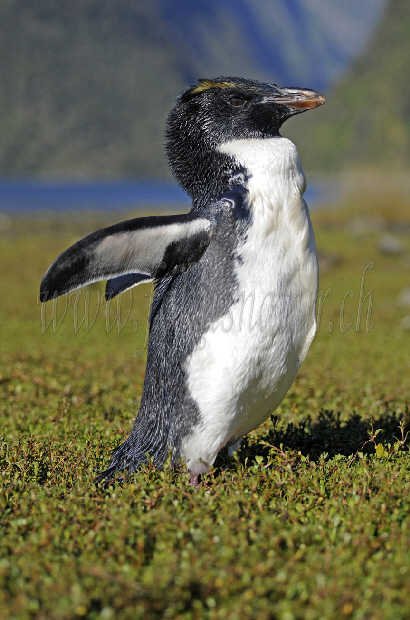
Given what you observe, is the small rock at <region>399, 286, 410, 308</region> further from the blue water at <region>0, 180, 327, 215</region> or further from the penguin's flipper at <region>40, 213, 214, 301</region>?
the blue water at <region>0, 180, 327, 215</region>

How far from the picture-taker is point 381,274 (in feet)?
59.5

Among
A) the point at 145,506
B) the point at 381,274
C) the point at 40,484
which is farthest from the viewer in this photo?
the point at 381,274

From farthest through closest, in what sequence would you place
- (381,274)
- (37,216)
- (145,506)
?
(37,216) < (381,274) < (145,506)

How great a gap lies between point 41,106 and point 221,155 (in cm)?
18636

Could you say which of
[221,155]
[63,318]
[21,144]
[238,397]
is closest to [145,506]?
[238,397]

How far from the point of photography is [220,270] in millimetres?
3387

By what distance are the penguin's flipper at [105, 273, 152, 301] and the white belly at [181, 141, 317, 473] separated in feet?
1.82

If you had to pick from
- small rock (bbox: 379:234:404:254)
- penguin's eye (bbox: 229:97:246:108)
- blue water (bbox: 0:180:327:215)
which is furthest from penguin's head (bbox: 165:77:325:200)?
blue water (bbox: 0:180:327:215)

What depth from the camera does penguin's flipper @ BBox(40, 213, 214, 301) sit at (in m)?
3.24

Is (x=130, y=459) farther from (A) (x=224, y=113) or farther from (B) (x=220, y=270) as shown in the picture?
(A) (x=224, y=113)

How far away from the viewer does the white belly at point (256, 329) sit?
3.30 meters

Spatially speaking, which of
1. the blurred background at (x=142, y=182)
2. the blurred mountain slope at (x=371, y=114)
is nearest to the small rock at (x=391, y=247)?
the blurred background at (x=142, y=182)

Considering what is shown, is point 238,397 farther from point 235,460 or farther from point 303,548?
point 303,548

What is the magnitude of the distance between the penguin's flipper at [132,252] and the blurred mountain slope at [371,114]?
97480mm
